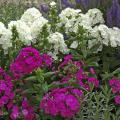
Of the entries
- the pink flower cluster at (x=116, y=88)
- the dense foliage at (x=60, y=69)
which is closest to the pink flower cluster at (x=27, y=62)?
the dense foliage at (x=60, y=69)

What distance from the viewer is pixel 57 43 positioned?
12.9 feet

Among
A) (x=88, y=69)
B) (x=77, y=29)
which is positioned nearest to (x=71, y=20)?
(x=77, y=29)

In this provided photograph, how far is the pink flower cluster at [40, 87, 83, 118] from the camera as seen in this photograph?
9.62 ft

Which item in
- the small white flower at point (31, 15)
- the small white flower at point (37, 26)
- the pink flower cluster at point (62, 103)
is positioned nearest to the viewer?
the pink flower cluster at point (62, 103)

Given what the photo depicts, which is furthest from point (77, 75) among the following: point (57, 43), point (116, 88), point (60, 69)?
point (57, 43)

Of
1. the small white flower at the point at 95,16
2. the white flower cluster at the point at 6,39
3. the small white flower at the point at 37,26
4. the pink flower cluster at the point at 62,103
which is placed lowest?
the pink flower cluster at the point at 62,103

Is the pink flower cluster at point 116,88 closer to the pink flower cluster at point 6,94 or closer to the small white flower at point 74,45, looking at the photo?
the pink flower cluster at point 6,94

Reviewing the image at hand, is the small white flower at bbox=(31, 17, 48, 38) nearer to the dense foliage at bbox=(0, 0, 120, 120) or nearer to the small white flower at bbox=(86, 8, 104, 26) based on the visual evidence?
the dense foliage at bbox=(0, 0, 120, 120)

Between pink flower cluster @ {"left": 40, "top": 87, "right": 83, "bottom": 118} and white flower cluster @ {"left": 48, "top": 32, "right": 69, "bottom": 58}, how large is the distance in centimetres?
93

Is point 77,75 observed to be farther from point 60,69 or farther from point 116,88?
point 60,69

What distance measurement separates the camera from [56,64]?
4.07m

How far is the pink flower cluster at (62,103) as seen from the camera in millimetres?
2934

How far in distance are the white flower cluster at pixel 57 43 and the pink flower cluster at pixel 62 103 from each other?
934 millimetres

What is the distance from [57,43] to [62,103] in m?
1.08
